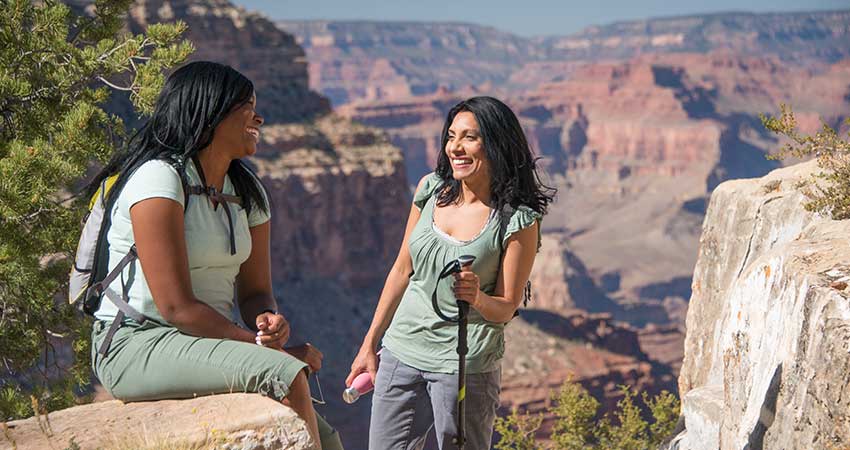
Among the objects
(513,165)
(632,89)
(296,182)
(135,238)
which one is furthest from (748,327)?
(632,89)

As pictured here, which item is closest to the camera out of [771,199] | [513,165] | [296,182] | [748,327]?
[513,165]

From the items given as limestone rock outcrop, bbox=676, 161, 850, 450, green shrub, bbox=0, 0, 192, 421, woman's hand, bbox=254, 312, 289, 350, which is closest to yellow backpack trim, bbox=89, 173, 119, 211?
woman's hand, bbox=254, 312, 289, 350

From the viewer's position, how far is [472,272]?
408 centimetres

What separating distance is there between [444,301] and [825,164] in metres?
2.41

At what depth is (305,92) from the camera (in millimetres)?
51594

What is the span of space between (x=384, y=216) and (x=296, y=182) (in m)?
5.34

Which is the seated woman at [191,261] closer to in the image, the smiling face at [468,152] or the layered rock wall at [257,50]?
the smiling face at [468,152]

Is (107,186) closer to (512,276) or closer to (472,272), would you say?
(472,272)

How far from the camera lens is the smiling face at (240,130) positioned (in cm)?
370

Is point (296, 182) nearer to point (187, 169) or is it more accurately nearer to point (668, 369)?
point (668, 369)

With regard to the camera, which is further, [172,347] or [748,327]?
[748,327]

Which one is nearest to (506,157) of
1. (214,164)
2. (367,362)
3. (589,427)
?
(367,362)

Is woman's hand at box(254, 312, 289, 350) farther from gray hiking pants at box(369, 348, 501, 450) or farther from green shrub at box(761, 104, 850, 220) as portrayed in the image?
green shrub at box(761, 104, 850, 220)

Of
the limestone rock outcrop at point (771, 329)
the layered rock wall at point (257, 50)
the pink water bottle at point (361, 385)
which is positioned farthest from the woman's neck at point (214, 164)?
the layered rock wall at point (257, 50)
